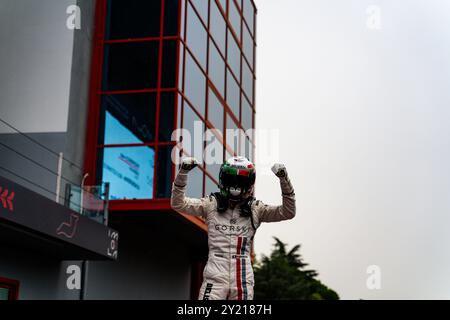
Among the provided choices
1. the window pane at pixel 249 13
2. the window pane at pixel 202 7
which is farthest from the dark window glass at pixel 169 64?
the window pane at pixel 249 13

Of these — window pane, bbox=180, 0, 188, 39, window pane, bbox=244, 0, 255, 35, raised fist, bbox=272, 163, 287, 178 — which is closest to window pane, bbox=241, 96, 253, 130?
window pane, bbox=244, 0, 255, 35

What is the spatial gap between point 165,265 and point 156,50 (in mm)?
7199

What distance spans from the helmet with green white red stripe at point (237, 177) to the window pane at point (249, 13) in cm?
2046

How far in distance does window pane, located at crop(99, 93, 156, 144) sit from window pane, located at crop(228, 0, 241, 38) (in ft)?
21.6

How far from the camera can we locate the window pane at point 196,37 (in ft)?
62.8

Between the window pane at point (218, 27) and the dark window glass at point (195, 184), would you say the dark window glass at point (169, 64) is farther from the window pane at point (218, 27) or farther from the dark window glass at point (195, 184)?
the window pane at point (218, 27)

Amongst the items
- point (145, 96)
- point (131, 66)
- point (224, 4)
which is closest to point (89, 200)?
point (145, 96)

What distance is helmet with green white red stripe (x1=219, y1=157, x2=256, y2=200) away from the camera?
6.39 meters

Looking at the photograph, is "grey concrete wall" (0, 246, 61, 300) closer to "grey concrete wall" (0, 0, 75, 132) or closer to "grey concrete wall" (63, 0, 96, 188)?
"grey concrete wall" (63, 0, 96, 188)

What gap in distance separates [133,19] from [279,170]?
13337 mm

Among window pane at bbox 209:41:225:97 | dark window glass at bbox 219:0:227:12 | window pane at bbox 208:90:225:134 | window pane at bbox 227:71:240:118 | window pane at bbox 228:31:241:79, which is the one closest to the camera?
window pane at bbox 208:90:225:134

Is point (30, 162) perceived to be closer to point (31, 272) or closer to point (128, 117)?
point (31, 272)

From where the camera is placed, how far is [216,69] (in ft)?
70.9
